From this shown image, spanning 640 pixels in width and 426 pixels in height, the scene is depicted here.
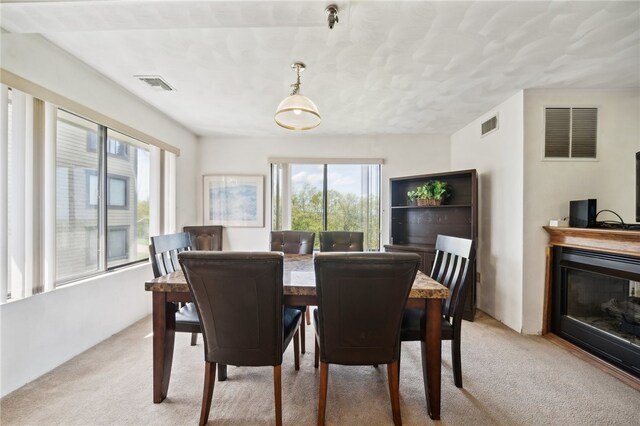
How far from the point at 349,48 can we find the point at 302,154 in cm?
218

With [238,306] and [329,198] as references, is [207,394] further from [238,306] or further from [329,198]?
[329,198]

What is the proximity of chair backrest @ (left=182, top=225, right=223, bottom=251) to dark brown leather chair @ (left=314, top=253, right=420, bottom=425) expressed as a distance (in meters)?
2.92

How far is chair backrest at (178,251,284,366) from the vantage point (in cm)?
118

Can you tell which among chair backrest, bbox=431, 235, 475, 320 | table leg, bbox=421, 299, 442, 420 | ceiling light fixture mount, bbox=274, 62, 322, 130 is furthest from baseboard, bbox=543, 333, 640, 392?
ceiling light fixture mount, bbox=274, 62, 322, 130

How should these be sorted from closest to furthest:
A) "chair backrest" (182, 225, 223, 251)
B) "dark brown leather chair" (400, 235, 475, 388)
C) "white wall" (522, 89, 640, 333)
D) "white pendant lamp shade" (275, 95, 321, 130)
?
"dark brown leather chair" (400, 235, 475, 388) → "white pendant lamp shade" (275, 95, 321, 130) → "white wall" (522, 89, 640, 333) → "chair backrest" (182, 225, 223, 251)

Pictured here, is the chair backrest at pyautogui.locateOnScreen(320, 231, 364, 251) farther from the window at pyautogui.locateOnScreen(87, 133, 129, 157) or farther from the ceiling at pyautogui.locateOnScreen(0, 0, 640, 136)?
the window at pyautogui.locateOnScreen(87, 133, 129, 157)

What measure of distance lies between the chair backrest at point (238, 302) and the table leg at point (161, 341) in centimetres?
36

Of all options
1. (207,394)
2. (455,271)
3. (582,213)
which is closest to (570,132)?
(582,213)

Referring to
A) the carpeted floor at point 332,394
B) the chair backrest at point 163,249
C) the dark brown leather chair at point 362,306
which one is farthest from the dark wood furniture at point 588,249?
the chair backrest at point 163,249

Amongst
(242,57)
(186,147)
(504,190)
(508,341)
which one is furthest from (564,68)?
(186,147)

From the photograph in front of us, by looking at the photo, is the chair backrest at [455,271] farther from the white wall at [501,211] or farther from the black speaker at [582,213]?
the black speaker at [582,213]

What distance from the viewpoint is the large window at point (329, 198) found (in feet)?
13.2

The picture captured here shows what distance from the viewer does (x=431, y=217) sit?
3.54m

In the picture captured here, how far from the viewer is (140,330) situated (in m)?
2.52
